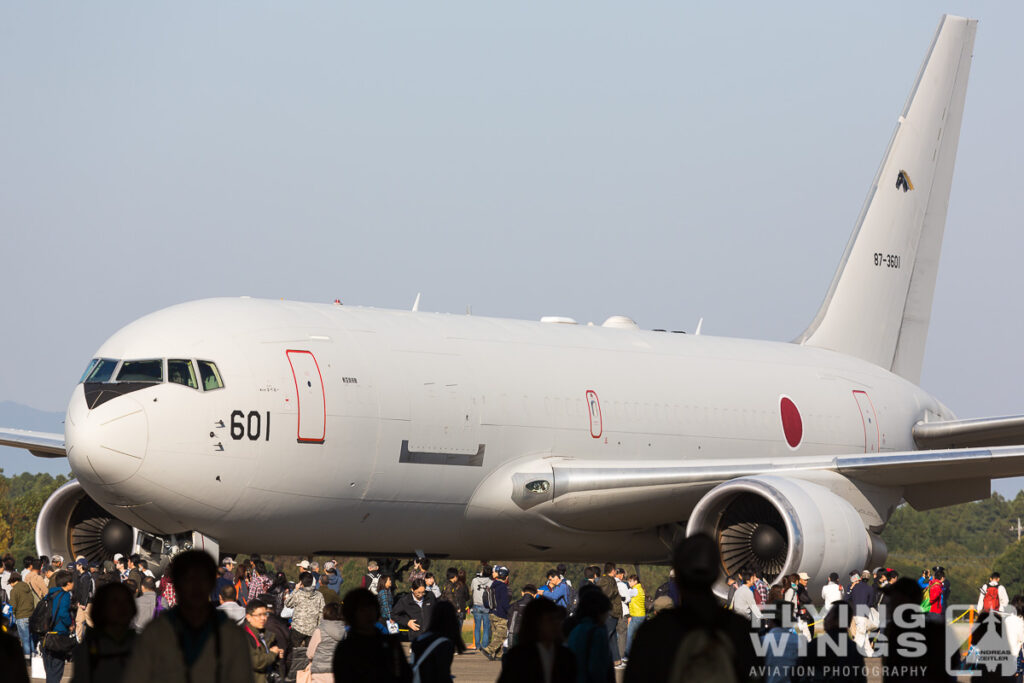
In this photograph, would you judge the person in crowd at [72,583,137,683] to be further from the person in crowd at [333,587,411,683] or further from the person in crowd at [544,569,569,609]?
the person in crowd at [544,569,569,609]

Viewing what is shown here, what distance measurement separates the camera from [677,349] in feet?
70.8

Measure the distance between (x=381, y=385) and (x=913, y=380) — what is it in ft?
43.2

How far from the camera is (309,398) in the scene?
16.4 metres

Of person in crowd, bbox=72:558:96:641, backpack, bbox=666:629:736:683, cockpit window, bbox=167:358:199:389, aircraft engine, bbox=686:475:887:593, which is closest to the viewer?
backpack, bbox=666:629:736:683

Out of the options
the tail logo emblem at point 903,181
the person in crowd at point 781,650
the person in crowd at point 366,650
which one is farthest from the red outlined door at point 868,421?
the person in crowd at point 366,650

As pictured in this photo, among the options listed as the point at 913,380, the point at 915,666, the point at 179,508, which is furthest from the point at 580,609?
the point at 913,380

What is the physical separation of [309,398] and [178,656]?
35.1 ft

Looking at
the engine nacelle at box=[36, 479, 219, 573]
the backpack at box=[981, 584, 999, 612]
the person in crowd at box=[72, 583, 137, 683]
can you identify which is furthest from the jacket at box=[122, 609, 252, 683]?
the engine nacelle at box=[36, 479, 219, 573]

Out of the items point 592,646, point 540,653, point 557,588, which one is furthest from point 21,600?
point 540,653

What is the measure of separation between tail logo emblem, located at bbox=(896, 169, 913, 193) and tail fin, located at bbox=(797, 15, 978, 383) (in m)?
0.02

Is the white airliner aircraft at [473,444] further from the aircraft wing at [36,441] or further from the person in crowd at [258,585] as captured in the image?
the person in crowd at [258,585]

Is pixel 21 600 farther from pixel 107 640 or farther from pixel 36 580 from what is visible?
pixel 107 640

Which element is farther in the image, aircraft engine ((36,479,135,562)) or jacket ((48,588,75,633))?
aircraft engine ((36,479,135,562))

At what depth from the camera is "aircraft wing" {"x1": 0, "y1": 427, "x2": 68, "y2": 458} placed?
20688 millimetres
